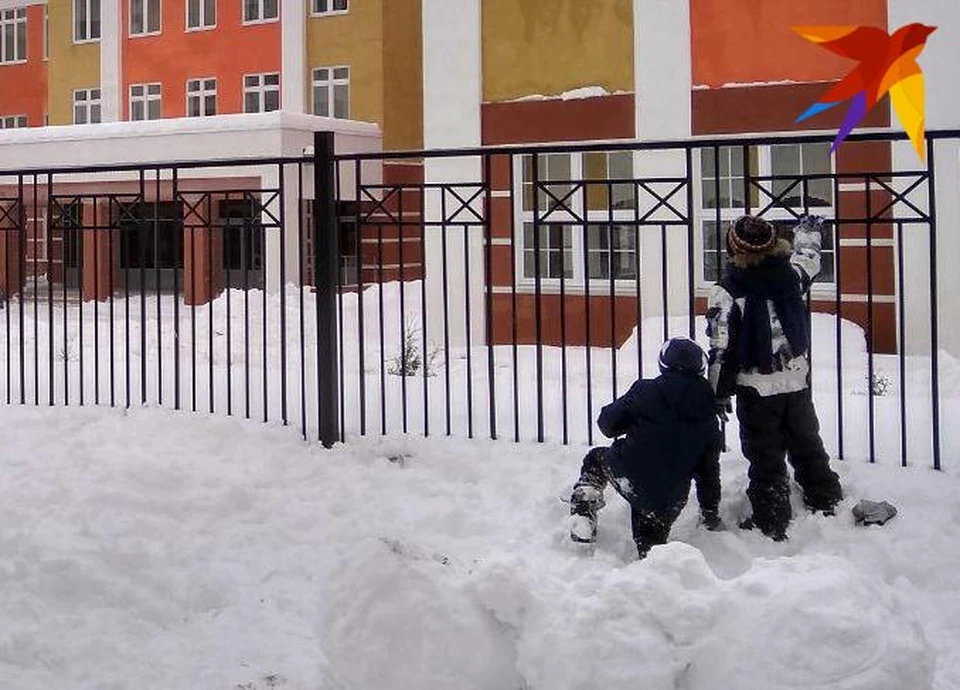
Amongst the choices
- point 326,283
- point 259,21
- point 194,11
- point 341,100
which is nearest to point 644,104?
point 326,283

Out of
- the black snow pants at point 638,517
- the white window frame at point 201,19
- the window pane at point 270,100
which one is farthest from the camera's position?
the white window frame at point 201,19

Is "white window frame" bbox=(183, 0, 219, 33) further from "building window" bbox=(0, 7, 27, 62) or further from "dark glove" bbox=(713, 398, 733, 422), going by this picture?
"dark glove" bbox=(713, 398, 733, 422)

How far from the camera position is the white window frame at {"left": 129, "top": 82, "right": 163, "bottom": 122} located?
29.0 metres

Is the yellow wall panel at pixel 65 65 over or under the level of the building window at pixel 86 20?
under

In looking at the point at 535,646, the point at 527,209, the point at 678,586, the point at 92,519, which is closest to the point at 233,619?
the point at 92,519

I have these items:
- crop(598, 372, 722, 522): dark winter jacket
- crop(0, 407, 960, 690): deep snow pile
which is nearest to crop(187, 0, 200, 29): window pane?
crop(0, 407, 960, 690): deep snow pile

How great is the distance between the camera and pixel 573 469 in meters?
6.03

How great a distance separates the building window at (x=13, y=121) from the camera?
3266 cm

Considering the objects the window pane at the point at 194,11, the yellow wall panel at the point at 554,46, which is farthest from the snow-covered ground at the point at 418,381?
the window pane at the point at 194,11

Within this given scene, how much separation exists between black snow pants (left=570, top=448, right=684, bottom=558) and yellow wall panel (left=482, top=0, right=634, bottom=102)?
346 inches

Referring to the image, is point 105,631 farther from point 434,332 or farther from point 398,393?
point 434,332

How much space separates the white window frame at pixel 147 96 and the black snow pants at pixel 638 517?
26190 millimetres

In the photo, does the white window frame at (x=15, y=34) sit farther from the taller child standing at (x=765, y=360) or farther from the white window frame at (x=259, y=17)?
the taller child standing at (x=765, y=360)

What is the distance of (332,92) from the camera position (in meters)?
26.4
